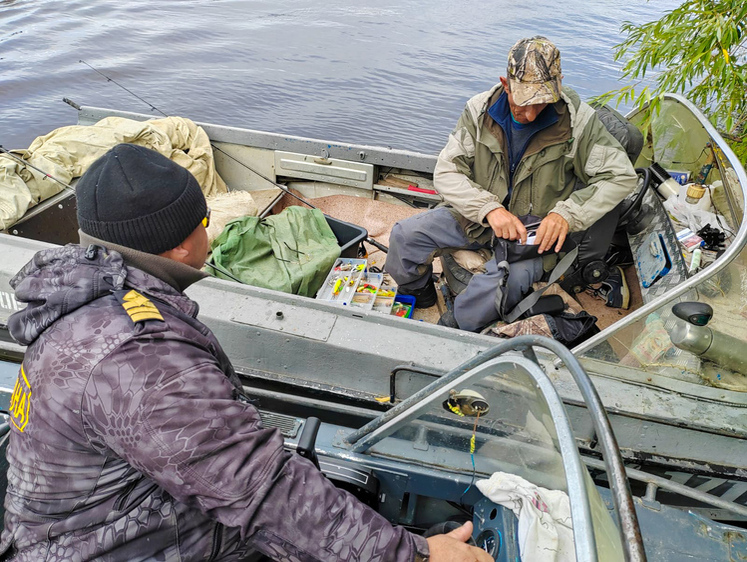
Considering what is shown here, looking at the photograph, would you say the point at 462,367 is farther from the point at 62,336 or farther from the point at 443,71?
the point at 443,71

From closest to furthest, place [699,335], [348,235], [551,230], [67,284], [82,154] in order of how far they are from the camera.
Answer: [67,284]
[699,335]
[551,230]
[82,154]
[348,235]

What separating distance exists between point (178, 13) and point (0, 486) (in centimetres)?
1767

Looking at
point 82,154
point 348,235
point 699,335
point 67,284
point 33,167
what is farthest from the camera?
point 348,235

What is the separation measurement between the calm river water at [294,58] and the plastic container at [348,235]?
6.26 metres

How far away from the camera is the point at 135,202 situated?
51.9 inches

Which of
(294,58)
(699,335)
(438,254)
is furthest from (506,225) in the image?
(294,58)

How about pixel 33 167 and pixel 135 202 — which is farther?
pixel 33 167

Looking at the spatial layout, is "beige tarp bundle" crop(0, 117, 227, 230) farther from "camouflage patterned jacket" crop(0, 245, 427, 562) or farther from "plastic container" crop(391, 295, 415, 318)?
"camouflage patterned jacket" crop(0, 245, 427, 562)

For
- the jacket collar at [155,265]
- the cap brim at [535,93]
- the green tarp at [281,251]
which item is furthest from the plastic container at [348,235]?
the jacket collar at [155,265]

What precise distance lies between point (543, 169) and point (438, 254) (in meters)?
0.80

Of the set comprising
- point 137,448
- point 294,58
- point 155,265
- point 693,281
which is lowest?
point 294,58

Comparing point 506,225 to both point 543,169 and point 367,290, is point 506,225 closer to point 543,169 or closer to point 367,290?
point 543,169

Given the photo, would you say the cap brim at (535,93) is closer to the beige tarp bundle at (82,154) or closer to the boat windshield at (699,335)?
the boat windshield at (699,335)

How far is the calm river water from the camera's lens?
10789 mm
